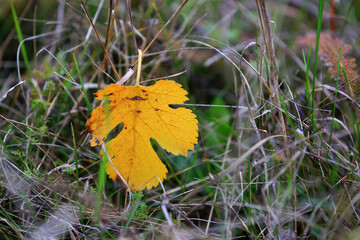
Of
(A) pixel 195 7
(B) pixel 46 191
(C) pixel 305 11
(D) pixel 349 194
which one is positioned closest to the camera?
(D) pixel 349 194

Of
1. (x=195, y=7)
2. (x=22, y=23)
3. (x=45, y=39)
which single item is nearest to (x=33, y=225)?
(x=45, y=39)

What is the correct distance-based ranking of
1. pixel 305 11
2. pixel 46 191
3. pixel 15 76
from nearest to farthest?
1. pixel 46 191
2. pixel 15 76
3. pixel 305 11

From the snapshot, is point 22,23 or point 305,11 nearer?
point 22,23

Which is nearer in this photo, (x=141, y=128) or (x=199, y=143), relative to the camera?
(x=141, y=128)

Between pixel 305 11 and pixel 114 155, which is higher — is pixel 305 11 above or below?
above

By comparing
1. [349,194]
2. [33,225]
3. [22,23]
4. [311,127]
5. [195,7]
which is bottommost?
[33,225]

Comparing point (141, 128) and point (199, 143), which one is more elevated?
point (141, 128)

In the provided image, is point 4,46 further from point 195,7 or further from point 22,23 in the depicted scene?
point 195,7
